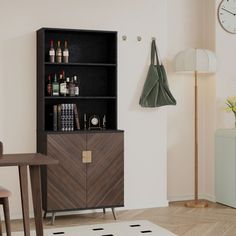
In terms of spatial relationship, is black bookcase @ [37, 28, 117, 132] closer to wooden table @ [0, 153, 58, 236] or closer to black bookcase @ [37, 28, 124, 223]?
black bookcase @ [37, 28, 124, 223]

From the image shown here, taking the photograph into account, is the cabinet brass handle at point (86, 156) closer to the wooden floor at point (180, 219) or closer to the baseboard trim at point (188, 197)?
the wooden floor at point (180, 219)

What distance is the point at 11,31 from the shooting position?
5.55 m

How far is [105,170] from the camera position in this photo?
5.61m

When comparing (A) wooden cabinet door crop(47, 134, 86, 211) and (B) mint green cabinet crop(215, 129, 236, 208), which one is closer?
(A) wooden cabinet door crop(47, 134, 86, 211)

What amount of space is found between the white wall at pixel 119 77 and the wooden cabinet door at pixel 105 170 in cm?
40

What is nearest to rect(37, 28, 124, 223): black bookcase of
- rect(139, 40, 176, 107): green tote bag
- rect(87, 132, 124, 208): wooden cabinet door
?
rect(87, 132, 124, 208): wooden cabinet door

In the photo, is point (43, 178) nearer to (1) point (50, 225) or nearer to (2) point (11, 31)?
(1) point (50, 225)

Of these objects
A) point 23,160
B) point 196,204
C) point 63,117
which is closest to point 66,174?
point 63,117

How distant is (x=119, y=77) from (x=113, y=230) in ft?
5.66

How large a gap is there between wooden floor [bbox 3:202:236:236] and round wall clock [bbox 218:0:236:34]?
6.89 ft

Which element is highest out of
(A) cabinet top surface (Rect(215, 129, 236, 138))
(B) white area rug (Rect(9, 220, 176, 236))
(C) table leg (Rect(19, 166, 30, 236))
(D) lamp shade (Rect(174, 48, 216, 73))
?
(D) lamp shade (Rect(174, 48, 216, 73))

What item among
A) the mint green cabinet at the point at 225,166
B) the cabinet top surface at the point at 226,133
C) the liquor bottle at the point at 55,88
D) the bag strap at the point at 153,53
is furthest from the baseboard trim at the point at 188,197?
the liquor bottle at the point at 55,88

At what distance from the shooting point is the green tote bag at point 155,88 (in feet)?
19.8

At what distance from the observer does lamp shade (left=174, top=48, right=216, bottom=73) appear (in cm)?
606
